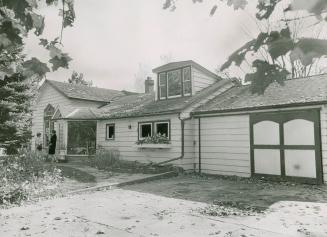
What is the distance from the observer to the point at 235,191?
37.6 feet

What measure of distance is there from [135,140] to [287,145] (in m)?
8.80

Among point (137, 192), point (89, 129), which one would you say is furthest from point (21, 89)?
point (137, 192)

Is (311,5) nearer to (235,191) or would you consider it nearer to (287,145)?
(235,191)

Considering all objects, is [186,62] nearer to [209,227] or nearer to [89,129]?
[89,129]

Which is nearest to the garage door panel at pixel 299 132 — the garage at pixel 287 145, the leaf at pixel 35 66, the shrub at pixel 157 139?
the garage at pixel 287 145

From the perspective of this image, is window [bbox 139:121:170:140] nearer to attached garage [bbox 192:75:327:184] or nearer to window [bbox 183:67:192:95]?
attached garage [bbox 192:75:327:184]

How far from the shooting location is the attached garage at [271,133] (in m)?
12.4

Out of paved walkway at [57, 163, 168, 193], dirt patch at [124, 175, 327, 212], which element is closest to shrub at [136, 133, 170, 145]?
dirt patch at [124, 175, 327, 212]

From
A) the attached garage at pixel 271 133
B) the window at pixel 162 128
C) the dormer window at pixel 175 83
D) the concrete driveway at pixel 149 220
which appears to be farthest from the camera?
the dormer window at pixel 175 83

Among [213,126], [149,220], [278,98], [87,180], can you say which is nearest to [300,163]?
[278,98]

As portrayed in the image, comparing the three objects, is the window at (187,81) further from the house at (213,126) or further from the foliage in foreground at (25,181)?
the foliage in foreground at (25,181)

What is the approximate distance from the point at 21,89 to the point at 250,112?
15.0m

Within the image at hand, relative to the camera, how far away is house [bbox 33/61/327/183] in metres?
12.8

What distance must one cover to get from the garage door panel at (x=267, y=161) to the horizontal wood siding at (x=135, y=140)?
146 inches
